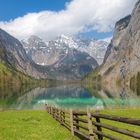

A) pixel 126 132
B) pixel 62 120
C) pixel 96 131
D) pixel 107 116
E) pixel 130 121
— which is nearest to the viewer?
pixel 130 121

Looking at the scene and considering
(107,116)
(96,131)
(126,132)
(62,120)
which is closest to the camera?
(126,132)

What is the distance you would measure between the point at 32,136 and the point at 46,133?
232 centimetres

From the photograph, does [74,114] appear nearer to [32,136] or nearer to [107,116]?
[32,136]

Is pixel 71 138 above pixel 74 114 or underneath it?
underneath

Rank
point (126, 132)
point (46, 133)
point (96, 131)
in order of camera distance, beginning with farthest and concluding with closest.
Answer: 1. point (46, 133)
2. point (96, 131)
3. point (126, 132)

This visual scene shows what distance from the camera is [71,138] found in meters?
28.1

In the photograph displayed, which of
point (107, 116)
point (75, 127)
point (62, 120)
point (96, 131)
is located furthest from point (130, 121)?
point (62, 120)

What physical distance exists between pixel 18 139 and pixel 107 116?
10.2 meters

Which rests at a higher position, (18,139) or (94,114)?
(94,114)

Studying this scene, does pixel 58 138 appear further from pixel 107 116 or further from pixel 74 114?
pixel 107 116

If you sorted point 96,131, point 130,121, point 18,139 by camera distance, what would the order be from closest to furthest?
point 130,121, point 96,131, point 18,139

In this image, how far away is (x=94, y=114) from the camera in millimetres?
21891

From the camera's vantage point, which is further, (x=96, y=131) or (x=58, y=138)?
(x=58, y=138)

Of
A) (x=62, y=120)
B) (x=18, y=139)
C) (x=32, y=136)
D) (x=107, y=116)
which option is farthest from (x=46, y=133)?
(x=107, y=116)
